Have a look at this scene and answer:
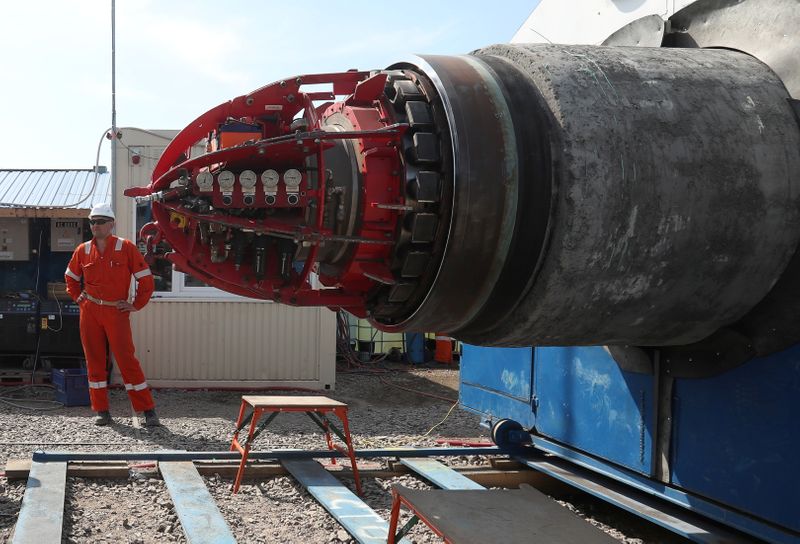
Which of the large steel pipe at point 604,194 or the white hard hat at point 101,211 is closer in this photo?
the large steel pipe at point 604,194

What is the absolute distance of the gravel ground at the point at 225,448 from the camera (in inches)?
170

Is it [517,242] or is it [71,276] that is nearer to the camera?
[517,242]

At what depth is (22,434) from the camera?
6715 mm

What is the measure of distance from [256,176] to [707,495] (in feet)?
6.88

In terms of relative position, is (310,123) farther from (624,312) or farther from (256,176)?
(624,312)

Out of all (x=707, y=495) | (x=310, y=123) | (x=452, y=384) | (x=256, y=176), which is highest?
(x=310, y=123)

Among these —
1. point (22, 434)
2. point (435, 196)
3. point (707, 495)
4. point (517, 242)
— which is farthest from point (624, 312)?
point (22, 434)

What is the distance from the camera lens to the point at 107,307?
23.3 feet

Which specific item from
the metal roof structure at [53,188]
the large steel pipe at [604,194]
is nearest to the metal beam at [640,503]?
the large steel pipe at [604,194]

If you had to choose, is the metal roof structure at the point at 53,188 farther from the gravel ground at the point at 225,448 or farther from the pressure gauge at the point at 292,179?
the pressure gauge at the point at 292,179

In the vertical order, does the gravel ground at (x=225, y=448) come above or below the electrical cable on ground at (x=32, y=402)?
above

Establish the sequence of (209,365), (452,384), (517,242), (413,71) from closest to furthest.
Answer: (517,242) < (413,71) < (209,365) < (452,384)

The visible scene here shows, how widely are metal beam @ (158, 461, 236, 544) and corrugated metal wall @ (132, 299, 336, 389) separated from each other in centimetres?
408

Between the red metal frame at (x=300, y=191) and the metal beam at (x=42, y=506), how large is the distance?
5.38 ft
